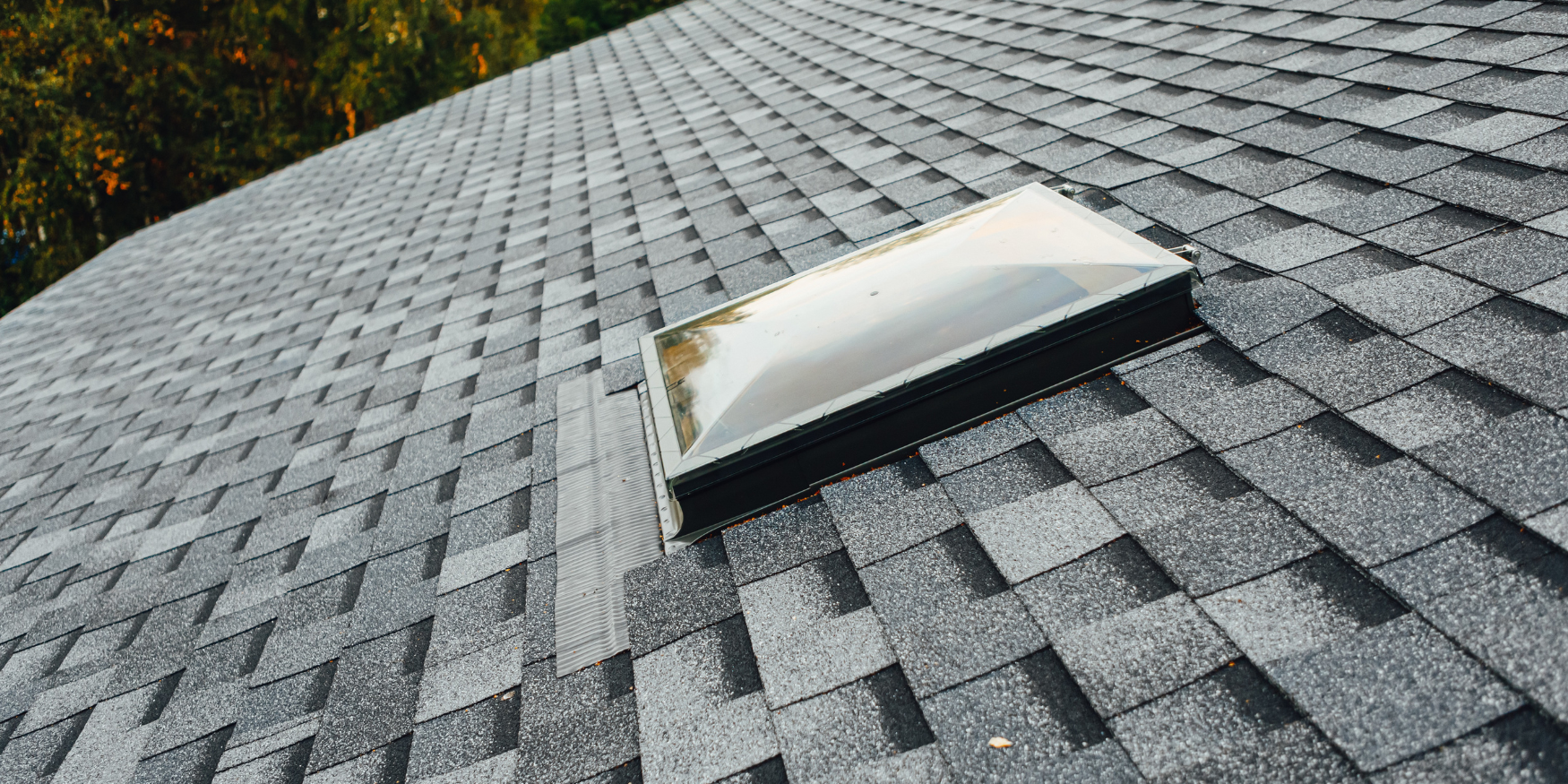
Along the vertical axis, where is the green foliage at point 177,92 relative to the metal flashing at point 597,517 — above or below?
above

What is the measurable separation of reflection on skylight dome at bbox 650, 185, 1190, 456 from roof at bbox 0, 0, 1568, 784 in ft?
0.96

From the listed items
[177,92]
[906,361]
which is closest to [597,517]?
[906,361]

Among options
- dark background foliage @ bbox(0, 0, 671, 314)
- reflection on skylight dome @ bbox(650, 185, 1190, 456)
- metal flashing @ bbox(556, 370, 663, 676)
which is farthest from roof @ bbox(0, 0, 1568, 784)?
dark background foliage @ bbox(0, 0, 671, 314)

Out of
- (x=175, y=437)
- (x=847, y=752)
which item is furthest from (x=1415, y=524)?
(x=175, y=437)

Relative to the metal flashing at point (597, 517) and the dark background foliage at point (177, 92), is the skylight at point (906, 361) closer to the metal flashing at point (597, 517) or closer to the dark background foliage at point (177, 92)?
the metal flashing at point (597, 517)

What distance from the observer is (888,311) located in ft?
8.60

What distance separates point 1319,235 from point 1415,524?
1.36m

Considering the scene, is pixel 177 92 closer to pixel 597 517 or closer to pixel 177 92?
pixel 177 92

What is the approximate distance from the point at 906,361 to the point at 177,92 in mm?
27594

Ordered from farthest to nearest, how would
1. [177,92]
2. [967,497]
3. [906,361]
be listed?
[177,92] → [906,361] → [967,497]

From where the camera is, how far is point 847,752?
5.25 ft

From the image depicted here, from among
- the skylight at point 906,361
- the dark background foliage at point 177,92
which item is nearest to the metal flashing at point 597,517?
the skylight at point 906,361

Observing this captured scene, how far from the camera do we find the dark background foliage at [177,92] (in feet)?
67.0

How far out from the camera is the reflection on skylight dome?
Result: 239 cm
